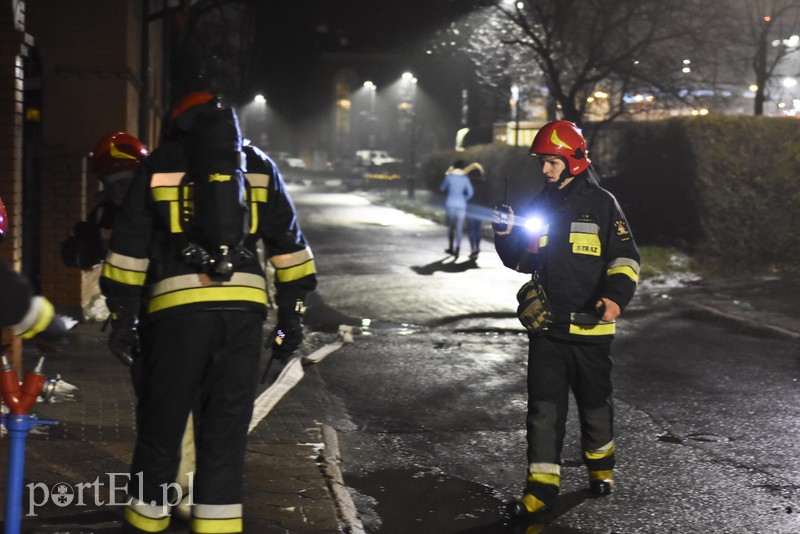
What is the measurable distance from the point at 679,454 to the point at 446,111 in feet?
180

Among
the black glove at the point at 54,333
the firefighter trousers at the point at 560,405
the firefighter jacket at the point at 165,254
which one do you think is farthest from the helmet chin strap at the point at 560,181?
the black glove at the point at 54,333

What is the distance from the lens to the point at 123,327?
14.0 feet

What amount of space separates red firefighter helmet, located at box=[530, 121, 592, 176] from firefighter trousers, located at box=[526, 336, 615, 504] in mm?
940

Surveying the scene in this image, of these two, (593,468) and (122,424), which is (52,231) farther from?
(593,468)

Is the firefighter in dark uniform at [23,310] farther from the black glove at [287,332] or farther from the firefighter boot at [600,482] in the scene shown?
the firefighter boot at [600,482]

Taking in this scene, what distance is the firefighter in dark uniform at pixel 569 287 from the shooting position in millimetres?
5496

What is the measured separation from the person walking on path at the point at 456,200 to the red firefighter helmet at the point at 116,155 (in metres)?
13.2

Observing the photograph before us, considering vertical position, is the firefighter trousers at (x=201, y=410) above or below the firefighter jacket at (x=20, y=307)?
below

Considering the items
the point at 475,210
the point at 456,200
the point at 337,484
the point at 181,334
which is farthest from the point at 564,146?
the point at 456,200

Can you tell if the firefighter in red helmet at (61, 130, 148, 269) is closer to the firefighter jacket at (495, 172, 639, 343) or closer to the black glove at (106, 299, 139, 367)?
the black glove at (106, 299, 139, 367)

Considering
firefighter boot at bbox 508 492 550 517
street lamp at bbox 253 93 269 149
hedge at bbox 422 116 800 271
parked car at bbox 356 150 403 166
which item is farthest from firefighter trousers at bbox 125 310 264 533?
street lamp at bbox 253 93 269 149

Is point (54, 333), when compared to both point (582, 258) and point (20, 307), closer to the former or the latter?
point (20, 307)

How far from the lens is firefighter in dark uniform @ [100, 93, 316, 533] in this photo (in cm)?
418

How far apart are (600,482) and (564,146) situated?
1826 mm
